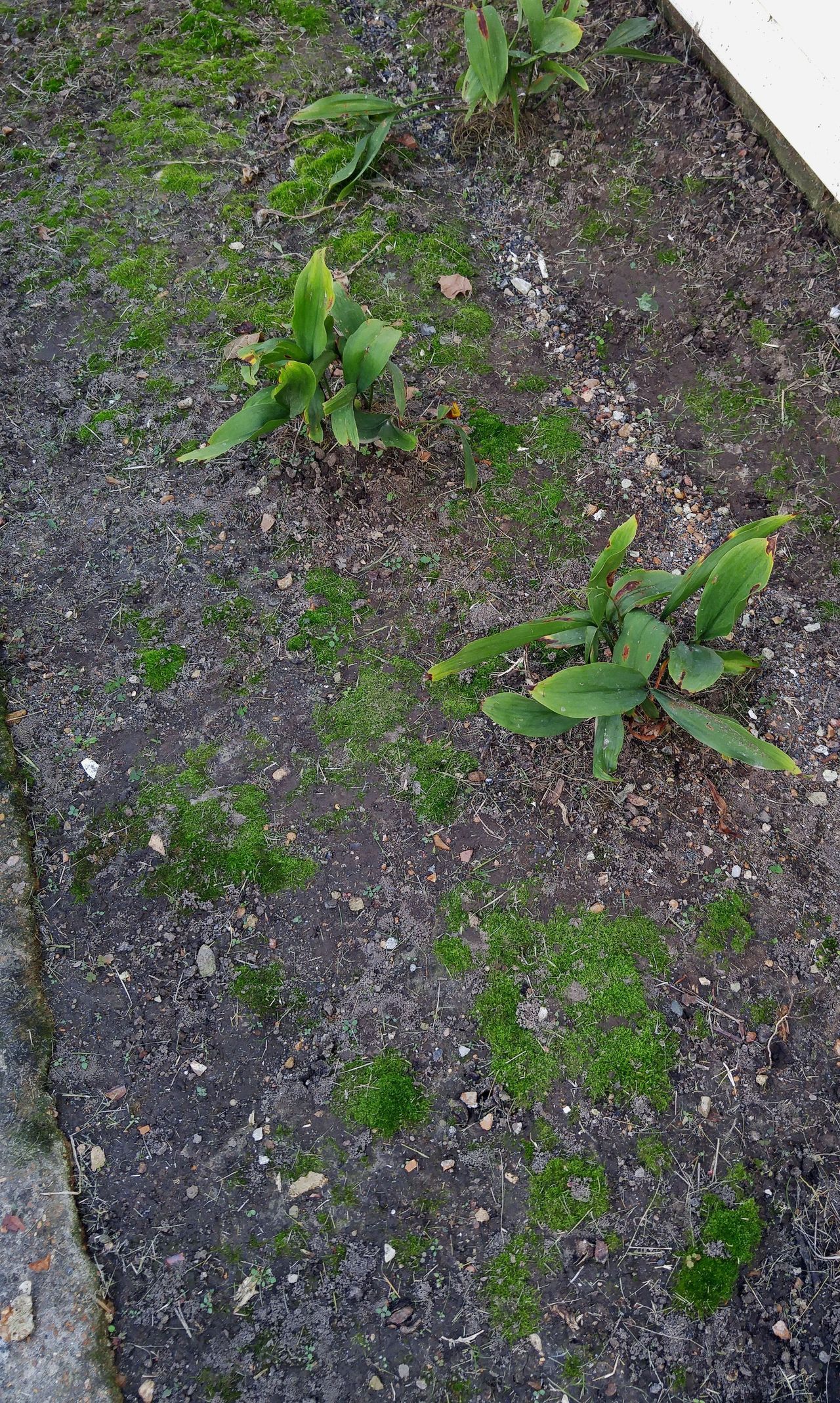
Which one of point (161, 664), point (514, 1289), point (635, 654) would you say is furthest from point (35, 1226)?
point (635, 654)

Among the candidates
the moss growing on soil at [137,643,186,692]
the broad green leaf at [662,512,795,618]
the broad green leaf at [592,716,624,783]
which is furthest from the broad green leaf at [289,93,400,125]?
the broad green leaf at [592,716,624,783]

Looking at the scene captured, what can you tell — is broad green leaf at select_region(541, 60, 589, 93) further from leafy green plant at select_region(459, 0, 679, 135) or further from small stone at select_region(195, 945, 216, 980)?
small stone at select_region(195, 945, 216, 980)

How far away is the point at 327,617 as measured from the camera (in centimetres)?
292

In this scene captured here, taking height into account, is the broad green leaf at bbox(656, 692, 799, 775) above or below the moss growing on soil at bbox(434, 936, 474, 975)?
above

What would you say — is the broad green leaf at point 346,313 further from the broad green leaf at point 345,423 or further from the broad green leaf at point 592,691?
the broad green leaf at point 592,691

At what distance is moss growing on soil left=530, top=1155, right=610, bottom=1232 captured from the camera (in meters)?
2.11

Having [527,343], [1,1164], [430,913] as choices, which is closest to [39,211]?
[527,343]

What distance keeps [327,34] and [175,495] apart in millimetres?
2895

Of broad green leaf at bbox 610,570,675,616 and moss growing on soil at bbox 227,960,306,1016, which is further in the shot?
broad green leaf at bbox 610,570,675,616

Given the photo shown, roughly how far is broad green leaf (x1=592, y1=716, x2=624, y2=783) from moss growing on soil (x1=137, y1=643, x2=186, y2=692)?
136 centimetres

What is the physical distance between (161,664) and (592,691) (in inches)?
55.6

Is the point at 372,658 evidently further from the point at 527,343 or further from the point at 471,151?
the point at 471,151

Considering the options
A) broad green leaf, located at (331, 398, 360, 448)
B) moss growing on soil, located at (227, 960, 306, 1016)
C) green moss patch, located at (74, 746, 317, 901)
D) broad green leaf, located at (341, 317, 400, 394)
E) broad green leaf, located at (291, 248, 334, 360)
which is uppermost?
broad green leaf, located at (291, 248, 334, 360)

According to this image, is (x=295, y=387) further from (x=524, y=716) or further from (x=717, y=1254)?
(x=717, y=1254)
